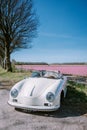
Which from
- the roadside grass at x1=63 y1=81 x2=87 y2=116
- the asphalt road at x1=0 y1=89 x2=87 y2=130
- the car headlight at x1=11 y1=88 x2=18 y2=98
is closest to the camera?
the asphalt road at x1=0 y1=89 x2=87 y2=130

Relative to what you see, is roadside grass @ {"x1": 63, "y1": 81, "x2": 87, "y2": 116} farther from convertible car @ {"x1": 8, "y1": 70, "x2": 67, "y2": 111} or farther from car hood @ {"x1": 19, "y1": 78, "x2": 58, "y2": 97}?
car hood @ {"x1": 19, "y1": 78, "x2": 58, "y2": 97}

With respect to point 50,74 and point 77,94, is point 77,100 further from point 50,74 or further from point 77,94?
point 50,74

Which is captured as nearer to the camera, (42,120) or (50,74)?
(42,120)

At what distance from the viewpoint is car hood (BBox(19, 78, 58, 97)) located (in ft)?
21.0

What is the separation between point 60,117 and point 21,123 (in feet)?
4.21

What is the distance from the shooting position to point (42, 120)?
18.7 feet

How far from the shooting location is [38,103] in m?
6.17

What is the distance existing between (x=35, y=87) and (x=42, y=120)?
134 centimetres

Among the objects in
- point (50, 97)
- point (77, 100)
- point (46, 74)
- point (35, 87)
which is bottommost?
point (77, 100)

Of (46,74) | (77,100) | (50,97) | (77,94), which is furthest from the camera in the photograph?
(77,94)

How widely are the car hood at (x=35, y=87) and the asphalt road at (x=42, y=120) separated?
1.96ft

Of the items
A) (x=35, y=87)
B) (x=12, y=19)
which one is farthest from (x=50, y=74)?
(x=12, y=19)

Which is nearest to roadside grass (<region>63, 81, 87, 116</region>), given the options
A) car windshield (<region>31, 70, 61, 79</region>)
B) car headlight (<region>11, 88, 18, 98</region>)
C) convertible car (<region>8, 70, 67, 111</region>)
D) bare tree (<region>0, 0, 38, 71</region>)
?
convertible car (<region>8, 70, 67, 111</region>)

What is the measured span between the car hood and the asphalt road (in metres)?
0.60
